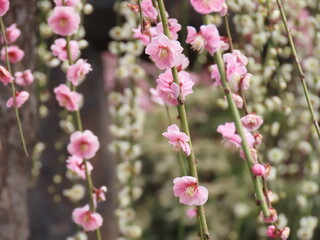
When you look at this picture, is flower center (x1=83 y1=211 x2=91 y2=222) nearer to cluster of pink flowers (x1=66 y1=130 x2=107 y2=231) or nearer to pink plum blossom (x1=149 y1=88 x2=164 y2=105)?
cluster of pink flowers (x1=66 y1=130 x2=107 y2=231)

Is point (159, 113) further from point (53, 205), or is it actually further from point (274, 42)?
point (274, 42)

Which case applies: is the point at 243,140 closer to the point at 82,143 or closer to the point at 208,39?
the point at 208,39

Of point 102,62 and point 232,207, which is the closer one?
point 102,62

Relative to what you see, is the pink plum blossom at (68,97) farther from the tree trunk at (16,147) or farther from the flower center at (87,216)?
the tree trunk at (16,147)

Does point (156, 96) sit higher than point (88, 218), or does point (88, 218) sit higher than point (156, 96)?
point (156, 96)

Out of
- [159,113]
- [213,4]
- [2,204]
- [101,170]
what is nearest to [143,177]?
[159,113]

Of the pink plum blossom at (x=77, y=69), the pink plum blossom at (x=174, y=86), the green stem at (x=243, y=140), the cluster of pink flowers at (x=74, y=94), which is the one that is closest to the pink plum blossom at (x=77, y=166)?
the cluster of pink flowers at (x=74, y=94)

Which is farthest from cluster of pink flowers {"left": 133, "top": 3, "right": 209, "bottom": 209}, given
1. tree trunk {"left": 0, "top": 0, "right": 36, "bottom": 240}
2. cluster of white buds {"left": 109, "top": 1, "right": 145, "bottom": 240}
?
cluster of white buds {"left": 109, "top": 1, "right": 145, "bottom": 240}

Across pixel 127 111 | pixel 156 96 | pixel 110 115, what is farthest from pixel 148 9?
pixel 110 115
